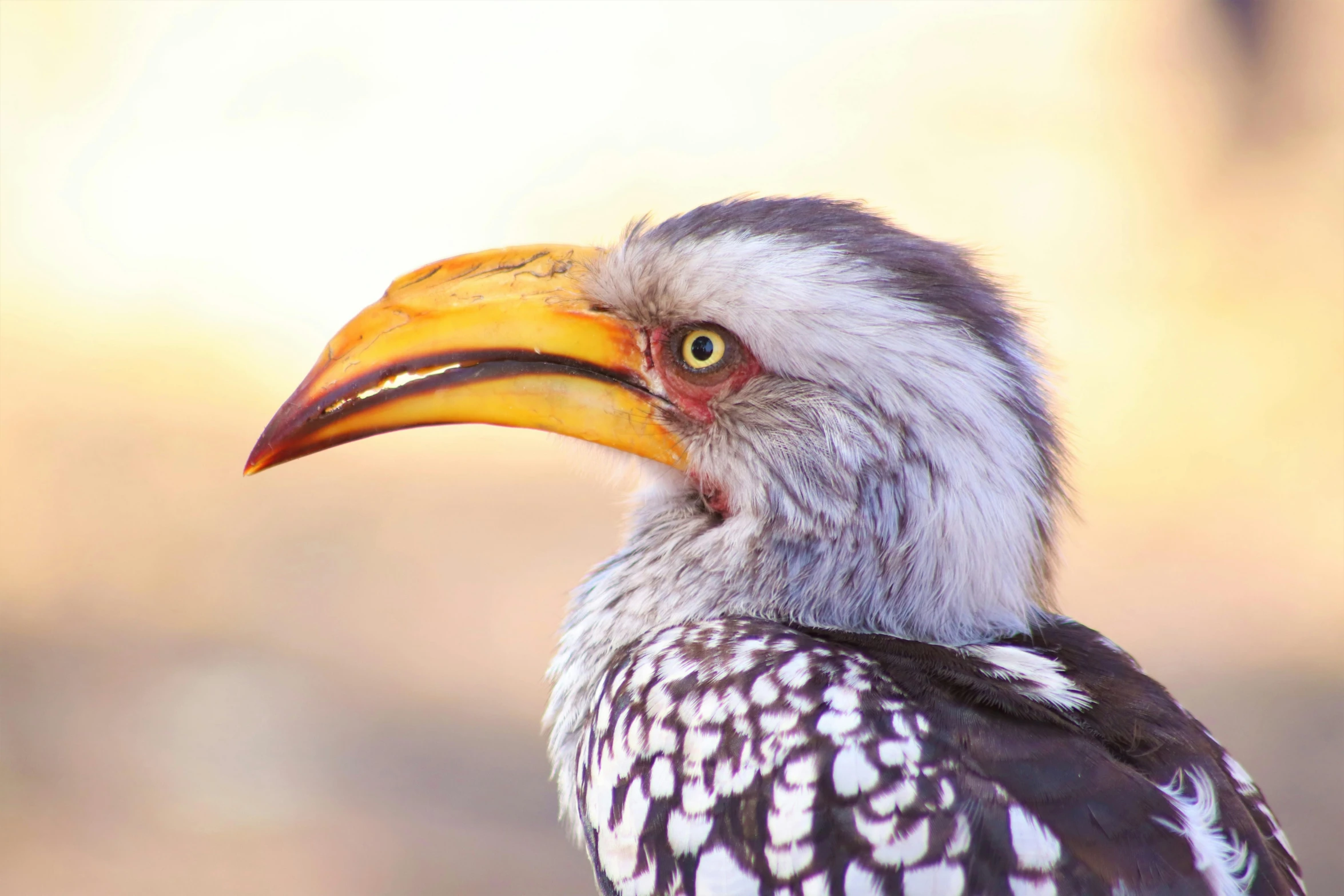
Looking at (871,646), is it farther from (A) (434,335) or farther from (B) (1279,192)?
(B) (1279,192)

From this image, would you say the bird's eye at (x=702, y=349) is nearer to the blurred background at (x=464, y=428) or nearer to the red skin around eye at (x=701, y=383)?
the red skin around eye at (x=701, y=383)

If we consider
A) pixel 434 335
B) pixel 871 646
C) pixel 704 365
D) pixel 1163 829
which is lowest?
pixel 1163 829

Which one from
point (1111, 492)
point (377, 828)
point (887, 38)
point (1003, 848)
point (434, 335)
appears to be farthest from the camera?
point (887, 38)

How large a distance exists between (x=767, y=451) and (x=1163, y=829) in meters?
0.96

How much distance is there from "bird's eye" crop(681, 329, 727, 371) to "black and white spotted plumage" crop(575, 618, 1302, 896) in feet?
1.79

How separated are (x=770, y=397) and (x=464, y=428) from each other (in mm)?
5775

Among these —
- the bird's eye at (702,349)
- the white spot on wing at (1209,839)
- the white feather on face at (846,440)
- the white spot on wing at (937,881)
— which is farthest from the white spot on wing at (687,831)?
the bird's eye at (702,349)

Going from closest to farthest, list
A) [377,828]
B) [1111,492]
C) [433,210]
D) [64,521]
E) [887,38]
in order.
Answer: [377,828] < [64,521] < [1111,492] < [433,210] < [887,38]

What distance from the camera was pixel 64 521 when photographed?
23.8 feet

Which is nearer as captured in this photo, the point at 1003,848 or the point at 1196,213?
the point at 1003,848

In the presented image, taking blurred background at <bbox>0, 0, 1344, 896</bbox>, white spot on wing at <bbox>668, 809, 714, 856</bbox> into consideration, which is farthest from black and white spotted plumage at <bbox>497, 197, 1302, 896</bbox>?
blurred background at <bbox>0, 0, 1344, 896</bbox>

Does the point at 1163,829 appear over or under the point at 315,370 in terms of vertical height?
under

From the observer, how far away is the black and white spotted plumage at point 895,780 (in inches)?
79.2

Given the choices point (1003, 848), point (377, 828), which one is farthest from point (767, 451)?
point (377, 828)
